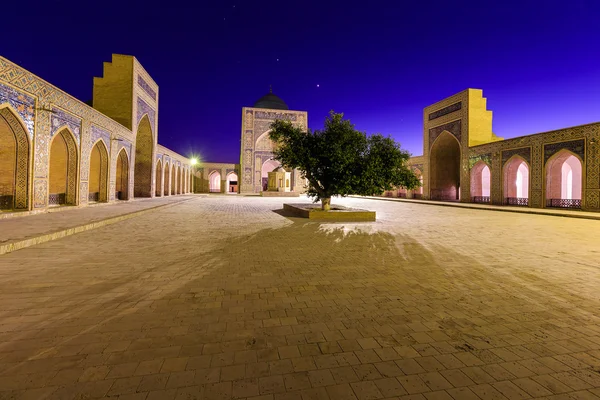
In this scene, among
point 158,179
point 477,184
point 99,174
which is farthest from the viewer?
point 158,179

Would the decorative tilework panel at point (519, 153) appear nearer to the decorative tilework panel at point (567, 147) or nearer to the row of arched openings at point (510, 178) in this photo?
the row of arched openings at point (510, 178)

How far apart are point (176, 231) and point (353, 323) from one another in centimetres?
557

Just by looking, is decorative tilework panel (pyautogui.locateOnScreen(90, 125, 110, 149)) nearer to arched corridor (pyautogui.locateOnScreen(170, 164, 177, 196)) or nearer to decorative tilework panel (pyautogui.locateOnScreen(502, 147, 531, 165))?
arched corridor (pyautogui.locateOnScreen(170, 164, 177, 196))

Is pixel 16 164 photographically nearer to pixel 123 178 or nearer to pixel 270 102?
pixel 123 178

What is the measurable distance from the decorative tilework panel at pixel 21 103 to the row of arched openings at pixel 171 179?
49.0ft

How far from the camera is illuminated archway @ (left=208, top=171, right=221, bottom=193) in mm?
41969

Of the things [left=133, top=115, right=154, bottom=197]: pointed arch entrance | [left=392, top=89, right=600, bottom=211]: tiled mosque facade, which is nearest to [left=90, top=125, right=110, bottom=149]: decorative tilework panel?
[left=133, top=115, right=154, bottom=197]: pointed arch entrance

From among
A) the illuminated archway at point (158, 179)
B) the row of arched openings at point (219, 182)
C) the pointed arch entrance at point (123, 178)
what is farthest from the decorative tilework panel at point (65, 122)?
the row of arched openings at point (219, 182)

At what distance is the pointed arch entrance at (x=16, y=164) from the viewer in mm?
8992

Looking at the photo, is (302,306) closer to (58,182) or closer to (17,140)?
(17,140)

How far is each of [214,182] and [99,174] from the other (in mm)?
29439

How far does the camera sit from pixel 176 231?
22.7ft

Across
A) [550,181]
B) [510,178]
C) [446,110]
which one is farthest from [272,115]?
[550,181]

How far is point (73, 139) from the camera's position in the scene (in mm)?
11789
